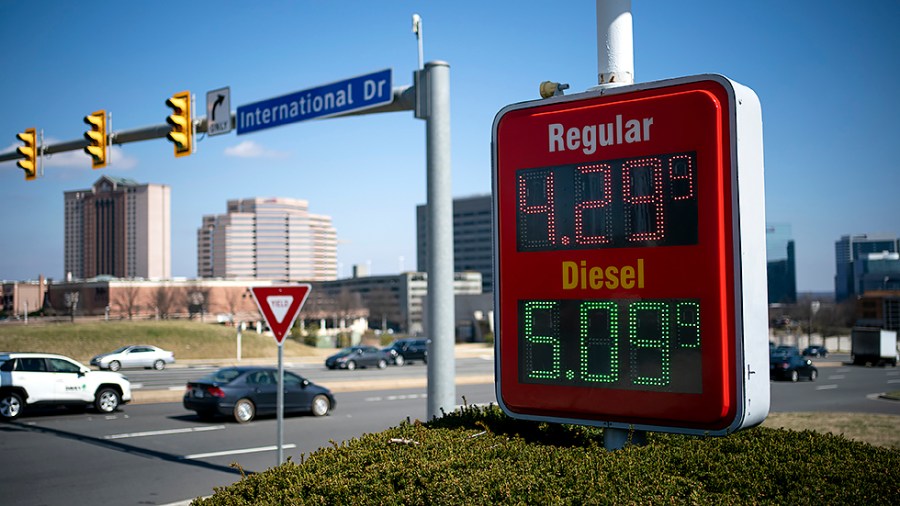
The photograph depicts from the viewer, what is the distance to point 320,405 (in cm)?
2172

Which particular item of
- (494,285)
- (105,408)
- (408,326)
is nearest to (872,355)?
(105,408)

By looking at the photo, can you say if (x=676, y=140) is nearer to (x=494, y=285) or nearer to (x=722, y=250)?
(x=722, y=250)

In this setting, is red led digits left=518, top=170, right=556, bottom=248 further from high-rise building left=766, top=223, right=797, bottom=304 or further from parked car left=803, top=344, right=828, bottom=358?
high-rise building left=766, top=223, right=797, bottom=304

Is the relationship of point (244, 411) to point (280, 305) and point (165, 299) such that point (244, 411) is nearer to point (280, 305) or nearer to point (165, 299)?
point (280, 305)

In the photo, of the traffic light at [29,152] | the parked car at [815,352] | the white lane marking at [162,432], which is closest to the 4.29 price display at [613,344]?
the white lane marking at [162,432]

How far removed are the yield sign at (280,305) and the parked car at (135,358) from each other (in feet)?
118

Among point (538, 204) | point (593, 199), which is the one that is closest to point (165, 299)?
point (538, 204)

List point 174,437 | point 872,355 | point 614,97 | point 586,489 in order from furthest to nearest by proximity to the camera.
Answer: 1. point 872,355
2. point 174,437
3. point 614,97
4. point 586,489

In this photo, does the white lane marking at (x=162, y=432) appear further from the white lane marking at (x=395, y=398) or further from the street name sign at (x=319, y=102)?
the white lane marking at (x=395, y=398)

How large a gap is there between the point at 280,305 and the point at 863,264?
10687 cm

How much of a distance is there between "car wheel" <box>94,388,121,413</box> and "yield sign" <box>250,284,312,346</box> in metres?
12.2

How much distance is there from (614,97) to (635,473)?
2314 millimetres

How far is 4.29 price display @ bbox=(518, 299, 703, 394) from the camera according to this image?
4.63 m

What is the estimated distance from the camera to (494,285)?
5.60m
